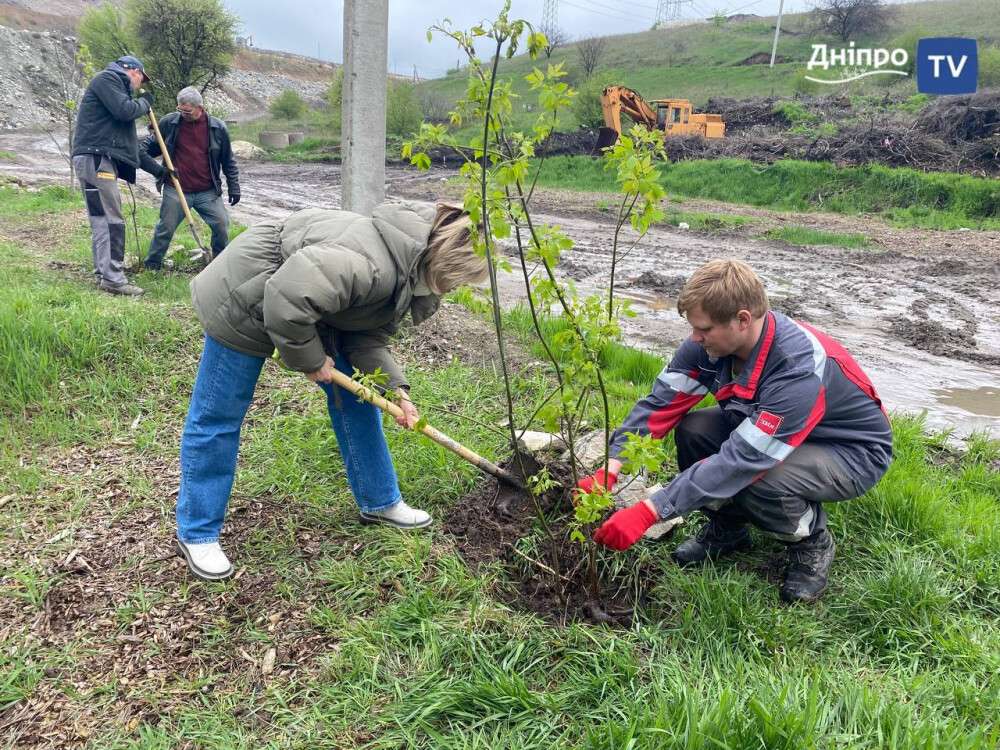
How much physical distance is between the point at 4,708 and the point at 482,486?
203 centimetres

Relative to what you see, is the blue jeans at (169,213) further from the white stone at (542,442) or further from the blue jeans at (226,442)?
the white stone at (542,442)

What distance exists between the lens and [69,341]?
4480 millimetres

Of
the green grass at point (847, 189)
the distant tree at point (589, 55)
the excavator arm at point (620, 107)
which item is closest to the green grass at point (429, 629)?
the green grass at point (847, 189)

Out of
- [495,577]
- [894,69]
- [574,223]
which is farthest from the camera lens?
[894,69]

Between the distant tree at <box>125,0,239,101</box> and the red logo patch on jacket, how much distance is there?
29.7 meters

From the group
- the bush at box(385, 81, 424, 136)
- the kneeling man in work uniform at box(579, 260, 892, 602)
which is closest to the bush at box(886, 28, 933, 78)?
the bush at box(385, 81, 424, 136)

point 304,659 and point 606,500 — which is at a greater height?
point 606,500

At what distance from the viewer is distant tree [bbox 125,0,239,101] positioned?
27.0 meters

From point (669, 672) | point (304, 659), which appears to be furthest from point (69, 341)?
point (669, 672)

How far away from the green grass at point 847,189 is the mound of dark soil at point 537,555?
12976 mm

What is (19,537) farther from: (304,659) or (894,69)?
(894,69)

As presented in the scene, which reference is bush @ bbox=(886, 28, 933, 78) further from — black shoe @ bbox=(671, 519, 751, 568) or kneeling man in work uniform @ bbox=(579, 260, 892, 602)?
black shoe @ bbox=(671, 519, 751, 568)

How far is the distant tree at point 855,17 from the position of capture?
149 ft

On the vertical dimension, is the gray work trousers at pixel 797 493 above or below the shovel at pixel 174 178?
below
